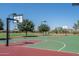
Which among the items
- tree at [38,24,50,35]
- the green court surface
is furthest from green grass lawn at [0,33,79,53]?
tree at [38,24,50,35]

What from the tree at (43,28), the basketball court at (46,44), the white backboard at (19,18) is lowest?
the basketball court at (46,44)

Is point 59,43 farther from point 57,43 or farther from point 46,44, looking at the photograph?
point 46,44

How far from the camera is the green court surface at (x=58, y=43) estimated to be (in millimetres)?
3600

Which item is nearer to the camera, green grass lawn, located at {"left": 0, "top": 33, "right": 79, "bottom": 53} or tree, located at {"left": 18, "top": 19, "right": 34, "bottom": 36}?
tree, located at {"left": 18, "top": 19, "right": 34, "bottom": 36}

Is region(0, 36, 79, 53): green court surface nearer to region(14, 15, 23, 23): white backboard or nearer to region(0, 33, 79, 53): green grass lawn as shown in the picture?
region(0, 33, 79, 53): green grass lawn

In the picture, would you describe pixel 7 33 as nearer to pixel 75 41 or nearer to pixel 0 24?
pixel 0 24

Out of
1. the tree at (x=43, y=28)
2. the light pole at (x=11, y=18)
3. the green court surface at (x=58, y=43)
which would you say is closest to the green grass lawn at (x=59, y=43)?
the green court surface at (x=58, y=43)

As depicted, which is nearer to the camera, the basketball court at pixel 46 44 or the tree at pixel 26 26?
the tree at pixel 26 26

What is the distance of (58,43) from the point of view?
3906 mm

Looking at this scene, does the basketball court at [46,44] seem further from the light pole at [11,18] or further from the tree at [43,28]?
the tree at [43,28]

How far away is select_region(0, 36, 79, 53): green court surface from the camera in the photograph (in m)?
3.60

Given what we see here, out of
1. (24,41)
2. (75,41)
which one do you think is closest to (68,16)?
(75,41)

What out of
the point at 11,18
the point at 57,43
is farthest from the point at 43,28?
the point at 57,43

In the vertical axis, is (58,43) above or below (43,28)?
below
